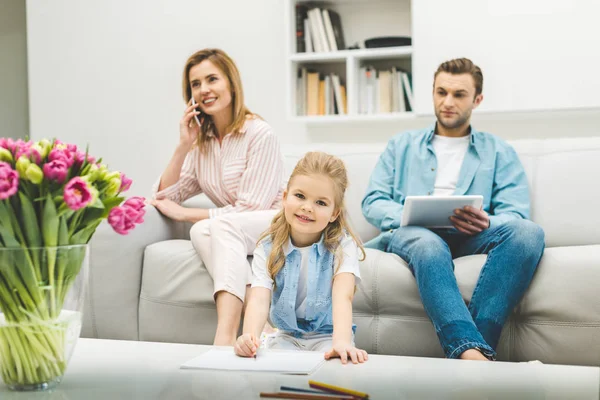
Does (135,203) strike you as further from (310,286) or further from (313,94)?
(313,94)

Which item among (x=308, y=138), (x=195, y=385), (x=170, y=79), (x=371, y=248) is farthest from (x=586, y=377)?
(x=170, y=79)

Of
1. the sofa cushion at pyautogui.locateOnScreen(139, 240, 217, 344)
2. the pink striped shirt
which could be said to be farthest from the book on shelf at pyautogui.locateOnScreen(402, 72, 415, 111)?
the sofa cushion at pyautogui.locateOnScreen(139, 240, 217, 344)

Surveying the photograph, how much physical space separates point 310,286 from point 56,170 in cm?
80

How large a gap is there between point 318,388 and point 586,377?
1.39 feet

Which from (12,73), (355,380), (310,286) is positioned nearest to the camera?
(355,380)

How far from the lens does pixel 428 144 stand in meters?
2.54

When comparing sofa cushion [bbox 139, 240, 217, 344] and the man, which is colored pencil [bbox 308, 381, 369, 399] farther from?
sofa cushion [bbox 139, 240, 217, 344]

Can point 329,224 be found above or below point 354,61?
below

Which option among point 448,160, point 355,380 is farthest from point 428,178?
point 355,380

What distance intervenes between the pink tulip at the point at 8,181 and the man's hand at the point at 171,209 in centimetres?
150

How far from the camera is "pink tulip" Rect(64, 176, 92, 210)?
0.98m

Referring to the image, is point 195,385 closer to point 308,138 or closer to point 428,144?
point 428,144

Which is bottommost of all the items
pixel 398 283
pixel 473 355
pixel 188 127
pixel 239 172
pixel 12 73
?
pixel 473 355

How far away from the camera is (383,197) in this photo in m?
2.46
